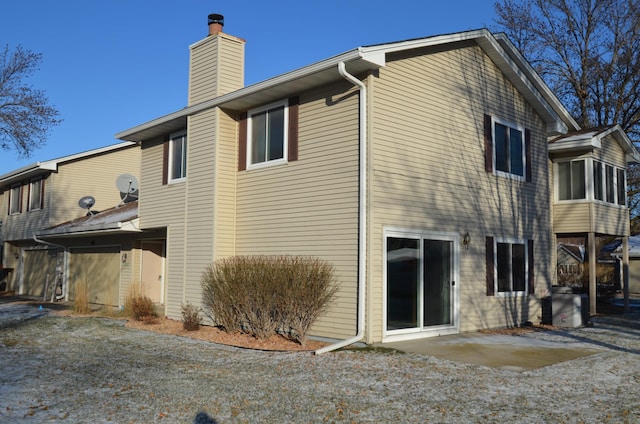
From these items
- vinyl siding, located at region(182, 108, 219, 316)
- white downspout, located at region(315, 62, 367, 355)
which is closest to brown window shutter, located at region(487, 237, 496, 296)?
white downspout, located at region(315, 62, 367, 355)

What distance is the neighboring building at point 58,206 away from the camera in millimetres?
20883

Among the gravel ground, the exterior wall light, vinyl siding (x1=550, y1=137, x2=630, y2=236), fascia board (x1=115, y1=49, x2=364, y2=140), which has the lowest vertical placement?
the gravel ground

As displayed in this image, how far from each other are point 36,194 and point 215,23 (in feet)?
41.9

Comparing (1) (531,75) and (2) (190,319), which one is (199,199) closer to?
(2) (190,319)

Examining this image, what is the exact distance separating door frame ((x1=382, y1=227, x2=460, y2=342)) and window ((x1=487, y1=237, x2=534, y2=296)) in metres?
1.28

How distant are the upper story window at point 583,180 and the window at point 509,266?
115 inches

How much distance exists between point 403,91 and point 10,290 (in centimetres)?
2165

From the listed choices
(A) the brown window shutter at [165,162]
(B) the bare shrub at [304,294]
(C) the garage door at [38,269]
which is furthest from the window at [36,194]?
(B) the bare shrub at [304,294]

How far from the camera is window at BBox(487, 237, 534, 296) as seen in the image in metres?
13.1

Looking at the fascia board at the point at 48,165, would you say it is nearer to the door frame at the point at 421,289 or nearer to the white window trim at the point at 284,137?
the white window trim at the point at 284,137

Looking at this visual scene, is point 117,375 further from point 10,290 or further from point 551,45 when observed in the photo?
point 551,45

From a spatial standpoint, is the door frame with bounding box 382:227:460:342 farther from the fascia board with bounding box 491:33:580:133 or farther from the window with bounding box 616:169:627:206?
the window with bounding box 616:169:627:206

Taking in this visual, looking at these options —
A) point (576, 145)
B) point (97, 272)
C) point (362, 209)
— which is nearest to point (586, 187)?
point (576, 145)

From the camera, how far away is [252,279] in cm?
1077
